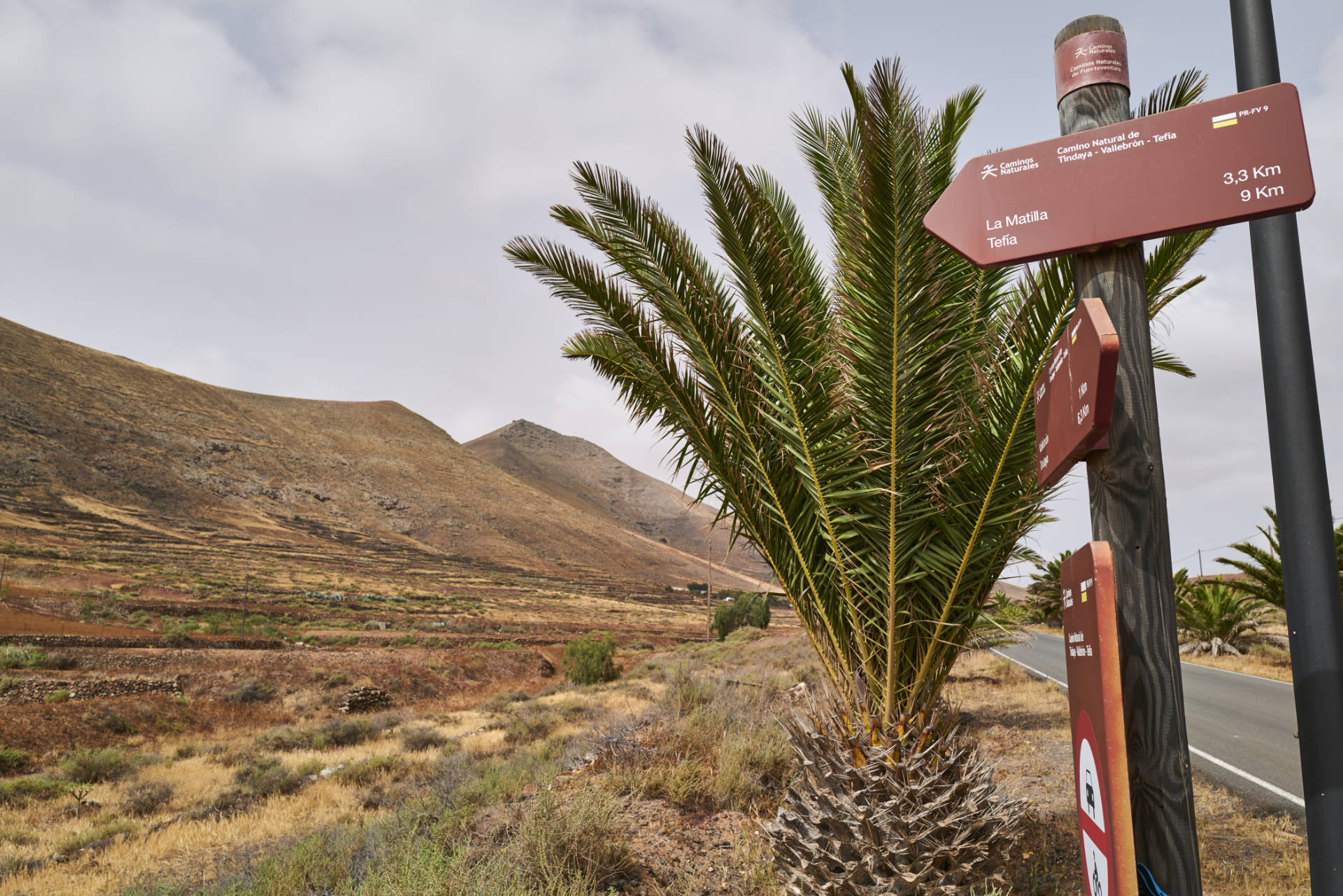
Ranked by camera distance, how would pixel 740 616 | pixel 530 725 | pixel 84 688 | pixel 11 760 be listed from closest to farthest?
pixel 11 760, pixel 530 725, pixel 84 688, pixel 740 616

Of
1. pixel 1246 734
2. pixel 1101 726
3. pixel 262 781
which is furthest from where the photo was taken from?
pixel 262 781

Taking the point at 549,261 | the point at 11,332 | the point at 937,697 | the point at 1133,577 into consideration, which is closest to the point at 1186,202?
the point at 1133,577

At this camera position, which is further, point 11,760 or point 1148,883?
point 11,760

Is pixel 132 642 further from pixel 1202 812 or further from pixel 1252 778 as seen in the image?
pixel 1252 778

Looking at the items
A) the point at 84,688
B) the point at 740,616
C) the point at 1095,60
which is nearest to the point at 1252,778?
the point at 1095,60

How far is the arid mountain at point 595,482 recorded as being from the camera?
136750 mm

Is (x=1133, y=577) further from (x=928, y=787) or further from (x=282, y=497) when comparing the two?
(x=282, y=497)

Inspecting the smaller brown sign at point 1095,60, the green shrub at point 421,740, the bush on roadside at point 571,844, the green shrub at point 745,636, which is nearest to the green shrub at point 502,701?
the green shrub at point 421,740

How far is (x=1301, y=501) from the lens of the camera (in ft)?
7.61

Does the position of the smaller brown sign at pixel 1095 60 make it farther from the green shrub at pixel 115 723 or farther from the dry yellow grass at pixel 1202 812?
the green shrub at pixel 115 723

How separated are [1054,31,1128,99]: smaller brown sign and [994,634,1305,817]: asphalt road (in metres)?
3.35

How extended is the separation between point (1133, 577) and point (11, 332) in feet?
307

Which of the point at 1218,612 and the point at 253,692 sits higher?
the point at 1218,612

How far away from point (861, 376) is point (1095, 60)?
6.69ft
